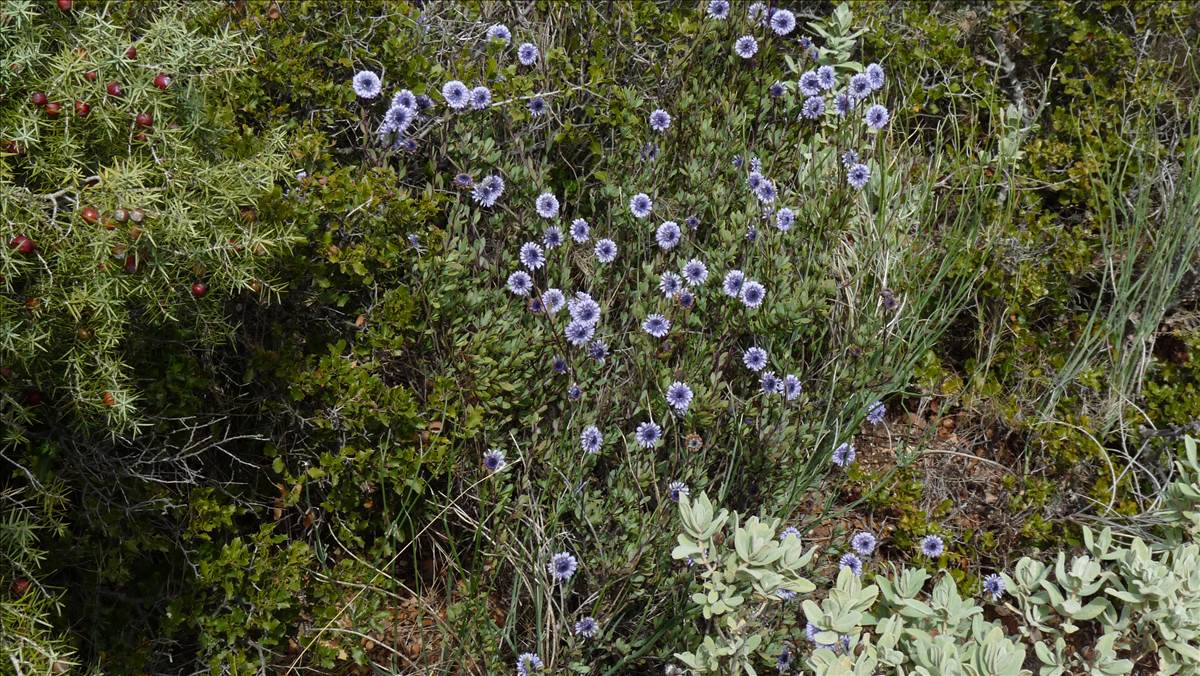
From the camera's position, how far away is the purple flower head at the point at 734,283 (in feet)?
10.0

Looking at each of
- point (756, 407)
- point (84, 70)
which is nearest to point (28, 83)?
point (84, 70)

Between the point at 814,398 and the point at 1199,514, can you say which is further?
the point at 814,398

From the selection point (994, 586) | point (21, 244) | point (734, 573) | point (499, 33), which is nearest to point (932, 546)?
point (994, 586)

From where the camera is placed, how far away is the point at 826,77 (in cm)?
370

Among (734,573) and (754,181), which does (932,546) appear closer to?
(734,573)

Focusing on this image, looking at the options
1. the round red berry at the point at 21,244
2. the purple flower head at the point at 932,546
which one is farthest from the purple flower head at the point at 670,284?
the round red berry at the point at 21,244

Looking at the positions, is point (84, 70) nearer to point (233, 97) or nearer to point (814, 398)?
point (233, 97)

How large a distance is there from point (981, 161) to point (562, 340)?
Result: 1.74m

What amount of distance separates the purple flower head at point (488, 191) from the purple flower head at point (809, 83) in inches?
48.6

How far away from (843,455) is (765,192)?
878mm

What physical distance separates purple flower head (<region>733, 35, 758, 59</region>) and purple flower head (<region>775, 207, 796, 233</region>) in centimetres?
73

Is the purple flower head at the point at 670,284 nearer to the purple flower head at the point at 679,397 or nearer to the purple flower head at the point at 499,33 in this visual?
the purple flower head at the point at 679,397

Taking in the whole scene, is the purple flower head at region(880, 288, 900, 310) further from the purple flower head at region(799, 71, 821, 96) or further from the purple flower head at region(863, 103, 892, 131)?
the purple flower head at region(799, 71, 821, 96)

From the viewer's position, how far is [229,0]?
3469 millimetres
